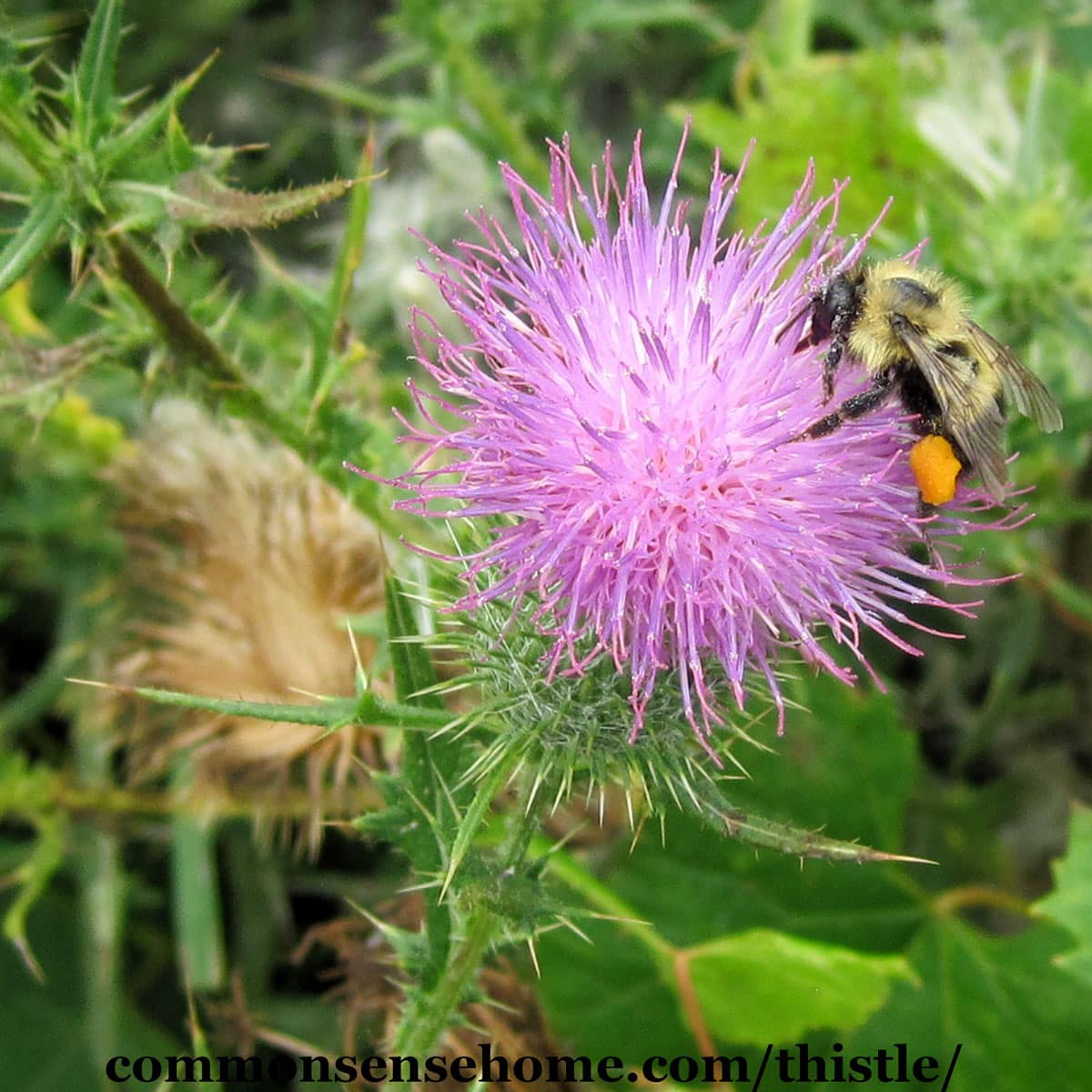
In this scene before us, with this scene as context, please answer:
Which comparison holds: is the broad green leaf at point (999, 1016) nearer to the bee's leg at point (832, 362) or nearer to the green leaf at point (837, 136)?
the bee's leg at point (832, 362)

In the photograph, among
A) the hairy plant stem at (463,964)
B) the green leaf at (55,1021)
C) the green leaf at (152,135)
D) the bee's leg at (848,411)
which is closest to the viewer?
the bee's leg at (848,411)

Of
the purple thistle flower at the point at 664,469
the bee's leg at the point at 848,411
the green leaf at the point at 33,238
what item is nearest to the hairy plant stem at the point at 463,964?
the purple thistle flower at the point at 664,469

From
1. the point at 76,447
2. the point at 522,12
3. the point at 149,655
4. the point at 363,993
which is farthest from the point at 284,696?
the point at 522,12

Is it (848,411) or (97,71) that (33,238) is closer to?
(97,71)

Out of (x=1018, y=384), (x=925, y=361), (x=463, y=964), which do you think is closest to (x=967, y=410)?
(x=925, y=361)

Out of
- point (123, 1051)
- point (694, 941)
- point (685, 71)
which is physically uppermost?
point (685, 71)

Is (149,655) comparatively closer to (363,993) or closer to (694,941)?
(363,993)
